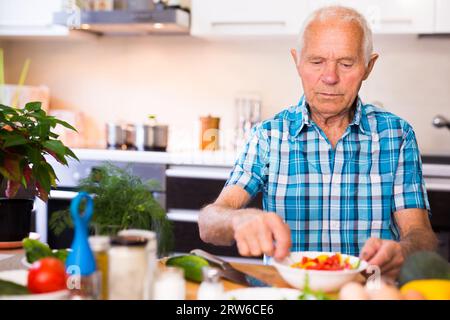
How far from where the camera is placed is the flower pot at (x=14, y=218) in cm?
145

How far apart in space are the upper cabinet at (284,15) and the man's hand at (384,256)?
80.3 inches

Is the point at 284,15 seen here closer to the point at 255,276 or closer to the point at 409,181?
the point at 409,181

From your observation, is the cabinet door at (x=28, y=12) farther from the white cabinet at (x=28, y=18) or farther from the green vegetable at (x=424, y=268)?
the green vegetable at (x=424, y=268)

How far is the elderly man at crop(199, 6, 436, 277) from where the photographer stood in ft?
5.36

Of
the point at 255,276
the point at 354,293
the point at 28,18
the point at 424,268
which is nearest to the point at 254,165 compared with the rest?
the point at 255,276

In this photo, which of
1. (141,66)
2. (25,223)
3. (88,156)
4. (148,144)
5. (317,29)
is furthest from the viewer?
(141,66)

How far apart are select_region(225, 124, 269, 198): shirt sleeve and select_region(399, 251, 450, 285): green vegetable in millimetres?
690

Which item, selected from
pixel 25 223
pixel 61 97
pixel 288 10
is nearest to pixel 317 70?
pixel 25 223

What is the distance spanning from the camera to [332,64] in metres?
1.63

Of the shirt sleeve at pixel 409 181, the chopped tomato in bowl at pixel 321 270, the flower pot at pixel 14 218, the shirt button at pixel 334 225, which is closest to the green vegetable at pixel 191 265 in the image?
the chopped tomato in bowl at pixel 321 270

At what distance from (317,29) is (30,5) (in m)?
2.27

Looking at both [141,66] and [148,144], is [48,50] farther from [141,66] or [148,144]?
[148,144]

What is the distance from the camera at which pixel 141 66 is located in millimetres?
3635

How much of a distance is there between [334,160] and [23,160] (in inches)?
→ 32.5
